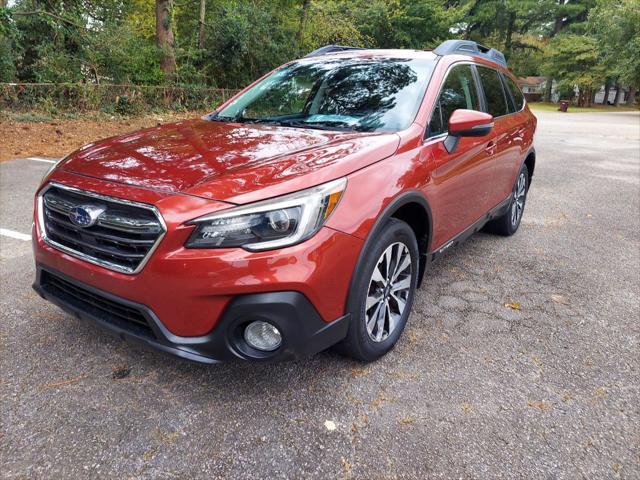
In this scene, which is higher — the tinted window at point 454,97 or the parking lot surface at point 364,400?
the tinted window at point 454,97

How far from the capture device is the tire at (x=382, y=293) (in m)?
2.26

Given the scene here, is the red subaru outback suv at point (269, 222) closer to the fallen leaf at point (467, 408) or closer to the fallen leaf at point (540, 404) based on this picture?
the fallen leaf at point (467, 408)

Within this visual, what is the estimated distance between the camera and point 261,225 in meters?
1.93

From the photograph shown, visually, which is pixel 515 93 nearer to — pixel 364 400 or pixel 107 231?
pixel 364 400

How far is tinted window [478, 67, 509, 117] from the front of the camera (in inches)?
154

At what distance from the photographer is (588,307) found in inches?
133

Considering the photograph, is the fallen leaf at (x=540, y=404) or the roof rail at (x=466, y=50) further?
the roof rail at (x=466, y=50)

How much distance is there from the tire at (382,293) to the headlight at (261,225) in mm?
404

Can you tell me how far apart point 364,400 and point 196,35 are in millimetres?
18765

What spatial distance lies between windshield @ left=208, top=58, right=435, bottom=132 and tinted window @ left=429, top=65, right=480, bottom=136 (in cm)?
16

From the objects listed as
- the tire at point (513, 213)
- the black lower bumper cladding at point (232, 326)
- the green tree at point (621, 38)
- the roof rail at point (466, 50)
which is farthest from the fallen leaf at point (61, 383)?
the green tree at point (621, 38)

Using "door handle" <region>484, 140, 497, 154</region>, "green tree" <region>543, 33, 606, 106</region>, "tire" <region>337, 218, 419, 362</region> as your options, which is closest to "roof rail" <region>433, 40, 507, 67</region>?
"door handle" <region>484, 140, 497, 154</region>

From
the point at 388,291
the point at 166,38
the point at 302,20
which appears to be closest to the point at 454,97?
the point at 388,291

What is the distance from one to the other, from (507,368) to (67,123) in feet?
39.8
